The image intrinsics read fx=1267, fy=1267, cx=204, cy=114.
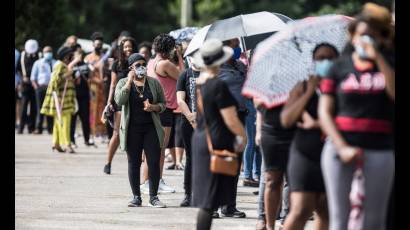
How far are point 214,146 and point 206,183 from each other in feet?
1.00

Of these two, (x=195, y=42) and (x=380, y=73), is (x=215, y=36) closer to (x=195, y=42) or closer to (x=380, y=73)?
(x=195, y=42)

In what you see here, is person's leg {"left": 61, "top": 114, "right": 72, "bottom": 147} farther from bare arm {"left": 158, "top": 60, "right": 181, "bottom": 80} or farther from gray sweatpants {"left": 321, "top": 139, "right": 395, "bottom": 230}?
gray sweatpants {"left": 321, "top": 139, "right": 395, "bottom": 230}

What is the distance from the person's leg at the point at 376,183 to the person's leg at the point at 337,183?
19 centimetres

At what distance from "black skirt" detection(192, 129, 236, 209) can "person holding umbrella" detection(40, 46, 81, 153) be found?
1095cm

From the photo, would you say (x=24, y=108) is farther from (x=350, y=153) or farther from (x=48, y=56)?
(x=350, y=153)

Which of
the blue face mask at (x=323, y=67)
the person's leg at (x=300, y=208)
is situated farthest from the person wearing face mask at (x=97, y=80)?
the blue face mask at (x=323, y=67)

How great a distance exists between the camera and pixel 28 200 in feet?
47.0

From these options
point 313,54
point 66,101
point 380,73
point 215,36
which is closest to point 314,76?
point 313,54

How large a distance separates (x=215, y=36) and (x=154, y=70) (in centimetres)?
213

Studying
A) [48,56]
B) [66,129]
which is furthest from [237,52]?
[48,56]

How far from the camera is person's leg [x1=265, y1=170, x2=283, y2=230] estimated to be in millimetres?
10469

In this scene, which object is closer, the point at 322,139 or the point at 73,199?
the point at 322,139

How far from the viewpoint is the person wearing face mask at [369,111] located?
7934 millimetres

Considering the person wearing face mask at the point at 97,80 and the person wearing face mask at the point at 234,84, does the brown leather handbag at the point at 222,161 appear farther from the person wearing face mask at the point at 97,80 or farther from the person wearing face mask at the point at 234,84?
the person wearing face mask at the point at 97,80
